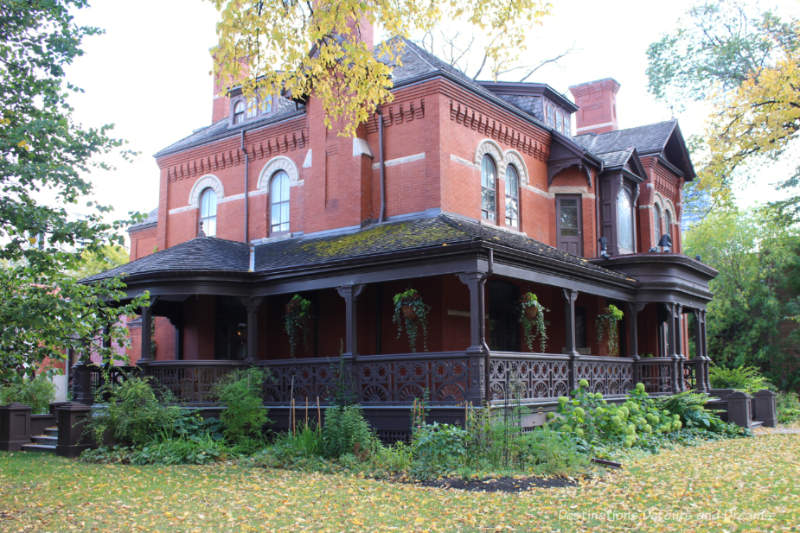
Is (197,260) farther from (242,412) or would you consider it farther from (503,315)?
(503,315)

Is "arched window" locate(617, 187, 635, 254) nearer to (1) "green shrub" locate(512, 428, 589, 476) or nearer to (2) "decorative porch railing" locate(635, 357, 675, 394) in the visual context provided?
(2) "decorative porch railing" locate(635, 357, 675, 394)

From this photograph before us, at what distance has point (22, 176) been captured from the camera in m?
11.8

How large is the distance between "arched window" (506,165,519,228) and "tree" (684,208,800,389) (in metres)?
13.0

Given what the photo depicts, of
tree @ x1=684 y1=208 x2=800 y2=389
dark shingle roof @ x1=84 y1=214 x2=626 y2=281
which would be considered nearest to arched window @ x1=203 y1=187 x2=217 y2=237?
dark shingle roof @ x1=84 y1=214 x2=626 y2=281

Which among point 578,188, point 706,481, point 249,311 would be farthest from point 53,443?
point 578,188

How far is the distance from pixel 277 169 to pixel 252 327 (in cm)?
568

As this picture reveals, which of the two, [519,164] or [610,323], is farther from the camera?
[519,164]

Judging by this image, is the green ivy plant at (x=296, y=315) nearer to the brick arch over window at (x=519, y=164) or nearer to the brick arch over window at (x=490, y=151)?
the brick arch over window at (x=490, y=151)

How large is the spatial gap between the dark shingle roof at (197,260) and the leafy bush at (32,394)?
433 centimetres

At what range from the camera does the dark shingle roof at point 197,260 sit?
53.3ft

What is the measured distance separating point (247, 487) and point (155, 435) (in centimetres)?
439

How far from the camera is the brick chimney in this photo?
2866 centimetres

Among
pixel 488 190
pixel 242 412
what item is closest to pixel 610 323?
pixel 488 190

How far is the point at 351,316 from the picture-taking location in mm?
14922
